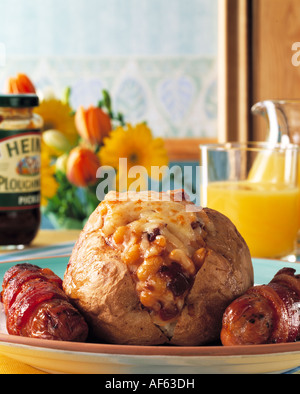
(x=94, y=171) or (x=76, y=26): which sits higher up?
(x=76, y=26)

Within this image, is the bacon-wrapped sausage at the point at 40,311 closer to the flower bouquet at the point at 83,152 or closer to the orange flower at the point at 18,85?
the flower bouquet at the point at 83,152

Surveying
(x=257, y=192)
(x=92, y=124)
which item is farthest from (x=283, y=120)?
(x=92, y=124)

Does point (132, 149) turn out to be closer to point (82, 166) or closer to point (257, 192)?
point (82, 166)

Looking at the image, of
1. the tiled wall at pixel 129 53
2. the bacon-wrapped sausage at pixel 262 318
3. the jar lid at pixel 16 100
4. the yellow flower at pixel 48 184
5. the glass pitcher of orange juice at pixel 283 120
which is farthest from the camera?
the tiled wall at pixel 129 53

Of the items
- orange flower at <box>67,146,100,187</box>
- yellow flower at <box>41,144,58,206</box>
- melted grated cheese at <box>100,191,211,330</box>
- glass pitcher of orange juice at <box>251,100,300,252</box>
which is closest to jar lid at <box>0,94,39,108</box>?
orange flower at <box>67,146,100,187</box>

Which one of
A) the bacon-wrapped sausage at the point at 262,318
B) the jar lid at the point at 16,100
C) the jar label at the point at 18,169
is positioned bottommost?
the bacon-wrapped sausage at the point at 262,318

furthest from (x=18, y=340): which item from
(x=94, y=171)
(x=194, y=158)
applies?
(x=194, y=158)

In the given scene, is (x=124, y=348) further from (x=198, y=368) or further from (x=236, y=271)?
(x=236, y=271)

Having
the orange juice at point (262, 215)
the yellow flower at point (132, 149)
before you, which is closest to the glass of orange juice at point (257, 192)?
the orange juice at point (262, 215)
